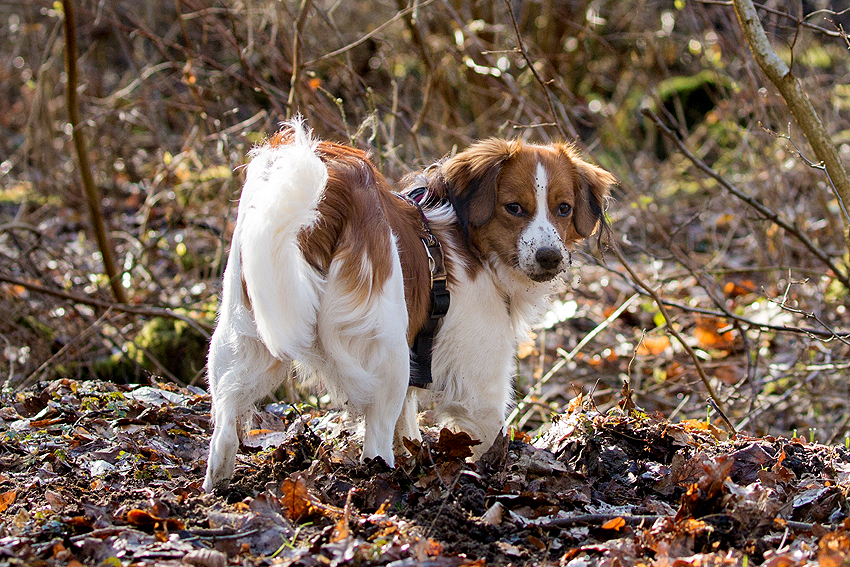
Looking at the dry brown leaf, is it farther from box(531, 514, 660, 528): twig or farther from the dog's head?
the dog's head

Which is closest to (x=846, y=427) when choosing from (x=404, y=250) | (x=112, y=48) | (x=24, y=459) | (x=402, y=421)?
(x=402, y=421)

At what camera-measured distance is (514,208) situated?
141 inches

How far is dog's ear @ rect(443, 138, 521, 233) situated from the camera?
3.58m

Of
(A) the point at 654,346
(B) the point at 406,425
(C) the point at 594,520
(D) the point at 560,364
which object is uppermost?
(C) the point at 594,520

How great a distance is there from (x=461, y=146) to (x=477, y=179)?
149 inches

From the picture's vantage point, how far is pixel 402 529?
262cm

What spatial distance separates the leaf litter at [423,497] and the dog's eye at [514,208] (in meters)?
0.97

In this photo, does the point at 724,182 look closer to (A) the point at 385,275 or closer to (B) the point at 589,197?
(B) the point at 589,197

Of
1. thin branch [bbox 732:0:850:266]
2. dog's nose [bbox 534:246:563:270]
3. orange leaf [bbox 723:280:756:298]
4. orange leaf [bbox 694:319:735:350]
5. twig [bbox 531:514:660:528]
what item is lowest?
orange leaf [bbox 694:319:735:350]

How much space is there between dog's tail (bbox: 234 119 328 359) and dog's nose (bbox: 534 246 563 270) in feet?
3.76

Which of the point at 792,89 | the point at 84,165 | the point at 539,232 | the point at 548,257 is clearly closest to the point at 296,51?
the point at 84,165

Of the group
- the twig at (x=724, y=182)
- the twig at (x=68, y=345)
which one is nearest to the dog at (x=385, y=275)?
the twig at (x=724, y=182)

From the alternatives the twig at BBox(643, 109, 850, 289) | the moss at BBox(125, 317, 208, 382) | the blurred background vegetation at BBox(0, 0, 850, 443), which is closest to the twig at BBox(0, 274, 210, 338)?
the blurred background vegetation at BBox(0, 0, 850, 443)

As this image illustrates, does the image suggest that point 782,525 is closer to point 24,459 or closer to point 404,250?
point 404,250
